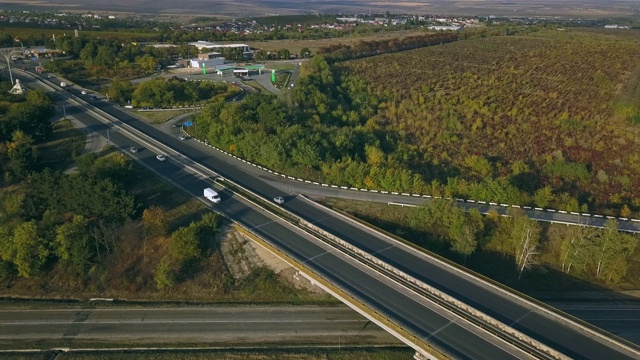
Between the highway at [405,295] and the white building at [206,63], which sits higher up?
the white building at [206,63]

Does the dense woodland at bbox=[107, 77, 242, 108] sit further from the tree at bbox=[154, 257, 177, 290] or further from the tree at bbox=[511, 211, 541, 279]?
the tree at bbox=[511, 211, 541, 279]

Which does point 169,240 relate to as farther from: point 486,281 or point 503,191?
point 503,191

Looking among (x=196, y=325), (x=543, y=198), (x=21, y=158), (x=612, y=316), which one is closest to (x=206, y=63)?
(x=21, y=158)

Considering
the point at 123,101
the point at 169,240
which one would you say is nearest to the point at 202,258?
the point at 169,240

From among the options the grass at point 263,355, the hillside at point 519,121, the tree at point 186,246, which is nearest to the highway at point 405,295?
the grass at point 263,355

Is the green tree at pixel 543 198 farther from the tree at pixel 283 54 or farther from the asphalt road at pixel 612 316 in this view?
the tree at pixel 283 54
